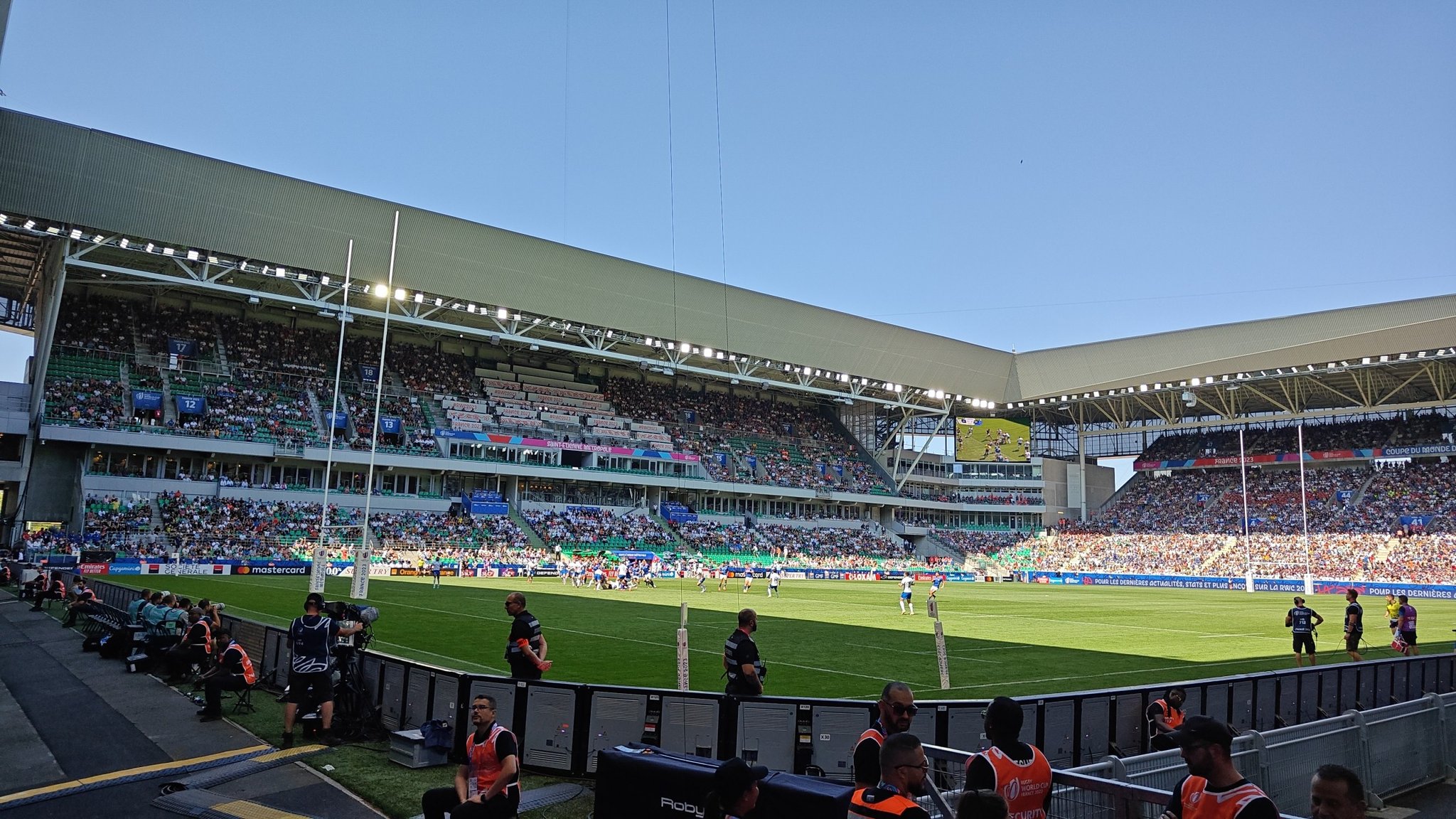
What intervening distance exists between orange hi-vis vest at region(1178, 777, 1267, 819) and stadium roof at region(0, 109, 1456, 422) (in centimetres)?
2662

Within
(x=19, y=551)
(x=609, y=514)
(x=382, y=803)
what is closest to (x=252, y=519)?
(x=19, y=551)

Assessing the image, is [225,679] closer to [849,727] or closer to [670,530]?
[849,727]

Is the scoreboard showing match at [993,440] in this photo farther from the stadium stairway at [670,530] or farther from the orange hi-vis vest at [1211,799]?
the orange hi-vis vest at [1211,799]

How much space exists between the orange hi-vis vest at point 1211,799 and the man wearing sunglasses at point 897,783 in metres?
1.40

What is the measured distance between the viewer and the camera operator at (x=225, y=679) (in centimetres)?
1226

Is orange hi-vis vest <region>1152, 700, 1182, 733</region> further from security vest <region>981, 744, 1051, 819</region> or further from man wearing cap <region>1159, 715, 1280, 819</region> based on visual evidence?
man wearing cap <region>1159, 715, 1280, 819</region>

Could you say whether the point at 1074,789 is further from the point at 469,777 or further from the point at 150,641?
the point at 150,641

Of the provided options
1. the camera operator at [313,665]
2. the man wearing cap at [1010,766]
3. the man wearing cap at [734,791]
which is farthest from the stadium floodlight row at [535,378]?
the man wearing cap at [734,791]

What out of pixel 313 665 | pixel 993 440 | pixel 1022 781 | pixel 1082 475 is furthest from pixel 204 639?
pixel 1082 475

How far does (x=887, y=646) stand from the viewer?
23031 mm

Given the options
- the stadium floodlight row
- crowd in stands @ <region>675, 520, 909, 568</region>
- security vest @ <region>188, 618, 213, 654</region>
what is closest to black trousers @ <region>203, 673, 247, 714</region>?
security vest @ <region>188, 618, 213, 654</region>

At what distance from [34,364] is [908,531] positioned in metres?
66.3

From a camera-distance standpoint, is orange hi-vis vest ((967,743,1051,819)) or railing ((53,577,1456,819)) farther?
railing ((53,577,1456,819))

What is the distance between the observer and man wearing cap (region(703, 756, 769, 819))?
457cm
